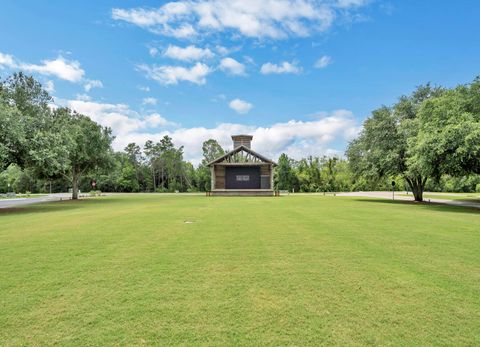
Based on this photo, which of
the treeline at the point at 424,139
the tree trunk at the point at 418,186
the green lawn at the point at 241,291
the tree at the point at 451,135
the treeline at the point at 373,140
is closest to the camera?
the green lawn at the point at 241,291

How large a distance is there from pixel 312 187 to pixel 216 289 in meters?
57.5

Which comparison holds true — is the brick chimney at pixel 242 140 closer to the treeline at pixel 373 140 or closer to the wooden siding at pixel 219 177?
the wooden siding at pixel 219 177

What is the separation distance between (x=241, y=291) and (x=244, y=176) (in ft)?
123

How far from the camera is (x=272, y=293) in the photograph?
447cm

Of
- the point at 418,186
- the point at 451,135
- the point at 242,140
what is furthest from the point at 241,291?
the point at 242,140

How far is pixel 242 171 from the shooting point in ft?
138

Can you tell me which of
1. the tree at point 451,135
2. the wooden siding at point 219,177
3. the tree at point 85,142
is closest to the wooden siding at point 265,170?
the wooden siding at point 219,177


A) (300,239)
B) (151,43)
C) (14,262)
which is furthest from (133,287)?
(151,43)

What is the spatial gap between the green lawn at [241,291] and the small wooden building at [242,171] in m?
33.0

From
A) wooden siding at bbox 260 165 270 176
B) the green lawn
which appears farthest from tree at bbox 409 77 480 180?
wooden siding at bbox 260 165 270 176

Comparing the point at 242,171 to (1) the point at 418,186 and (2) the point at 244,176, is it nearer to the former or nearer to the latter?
(2) the point at 244,176

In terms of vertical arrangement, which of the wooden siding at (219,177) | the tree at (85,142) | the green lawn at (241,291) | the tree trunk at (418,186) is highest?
the tree at (85,142)

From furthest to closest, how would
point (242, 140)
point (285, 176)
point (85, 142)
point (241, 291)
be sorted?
point (285, 176), point (242, 140), point (85, 142), point (241, 291)

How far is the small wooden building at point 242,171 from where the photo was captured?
136 feet
